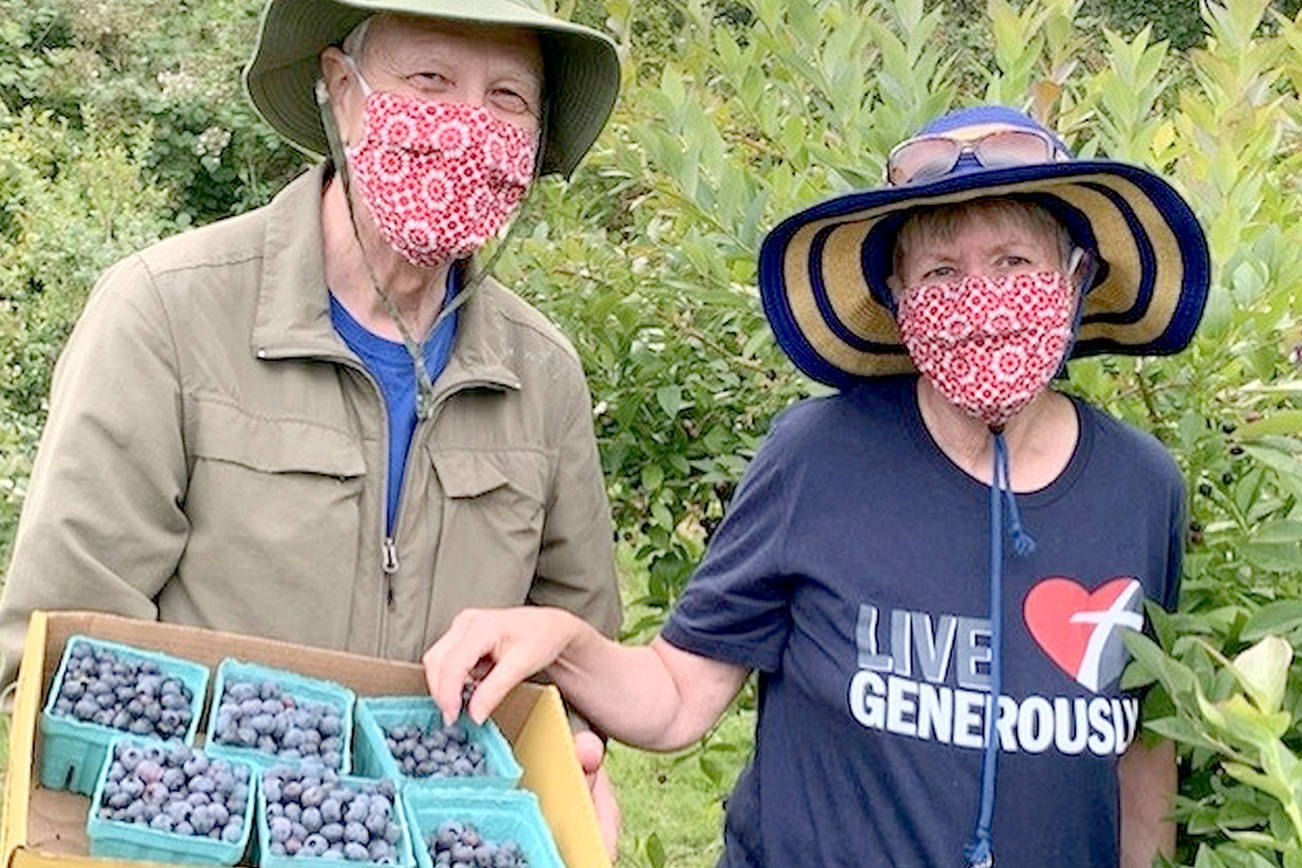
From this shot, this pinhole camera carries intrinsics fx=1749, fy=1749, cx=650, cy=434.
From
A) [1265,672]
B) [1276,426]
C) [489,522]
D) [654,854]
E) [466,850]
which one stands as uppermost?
[1276,426]

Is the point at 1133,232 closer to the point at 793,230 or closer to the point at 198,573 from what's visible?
the point at 793,230

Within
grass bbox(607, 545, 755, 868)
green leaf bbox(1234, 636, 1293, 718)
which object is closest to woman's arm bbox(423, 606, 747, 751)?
green leaf bbox(1234, 636, 1293, 718)

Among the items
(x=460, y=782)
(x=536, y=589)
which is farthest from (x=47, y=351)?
(x=460, y=782)

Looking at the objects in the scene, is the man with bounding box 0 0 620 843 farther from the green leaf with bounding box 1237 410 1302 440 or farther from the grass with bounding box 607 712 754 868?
the grass with bounding box 607 712 754 868

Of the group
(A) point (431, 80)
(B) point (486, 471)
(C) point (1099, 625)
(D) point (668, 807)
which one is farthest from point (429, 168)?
(D) point (668, 807)

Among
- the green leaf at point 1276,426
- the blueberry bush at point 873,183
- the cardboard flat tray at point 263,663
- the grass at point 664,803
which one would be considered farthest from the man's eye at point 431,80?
the grass at point 664,803

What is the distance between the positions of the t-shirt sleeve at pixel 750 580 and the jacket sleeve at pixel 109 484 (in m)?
0.68

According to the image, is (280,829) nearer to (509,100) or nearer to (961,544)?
(961,544)

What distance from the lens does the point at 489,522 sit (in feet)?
7.88

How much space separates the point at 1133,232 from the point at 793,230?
1.41 feet

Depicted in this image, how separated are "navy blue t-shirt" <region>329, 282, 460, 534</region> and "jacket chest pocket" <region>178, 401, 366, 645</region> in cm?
6

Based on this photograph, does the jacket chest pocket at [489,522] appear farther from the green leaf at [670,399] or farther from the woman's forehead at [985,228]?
the woman's forehead at [985,228]

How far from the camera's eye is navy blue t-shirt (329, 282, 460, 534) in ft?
7.63

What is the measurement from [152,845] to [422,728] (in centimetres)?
45
